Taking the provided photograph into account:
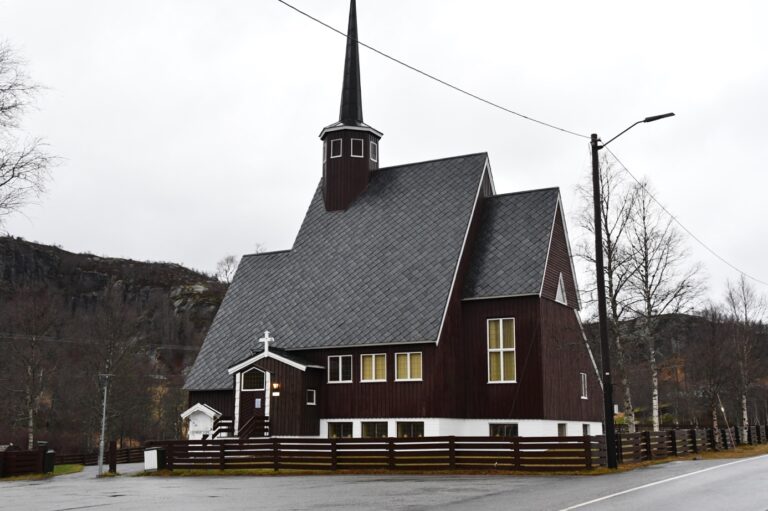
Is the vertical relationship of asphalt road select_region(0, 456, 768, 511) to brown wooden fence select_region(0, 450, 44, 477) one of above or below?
above

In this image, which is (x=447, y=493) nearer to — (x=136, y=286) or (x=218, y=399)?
(x=218, y=399)

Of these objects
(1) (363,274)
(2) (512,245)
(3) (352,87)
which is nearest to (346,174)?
(3) (352,87)

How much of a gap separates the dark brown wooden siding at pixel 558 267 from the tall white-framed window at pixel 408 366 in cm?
650

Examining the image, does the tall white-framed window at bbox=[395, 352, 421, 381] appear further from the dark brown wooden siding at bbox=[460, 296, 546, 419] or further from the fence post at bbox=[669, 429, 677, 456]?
the fence post at bbox=[669, 429, 677, 456]

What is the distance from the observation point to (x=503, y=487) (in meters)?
18.9

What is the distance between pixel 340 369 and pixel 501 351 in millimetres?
7616

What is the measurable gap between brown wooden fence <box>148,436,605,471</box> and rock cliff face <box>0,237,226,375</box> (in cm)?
10657

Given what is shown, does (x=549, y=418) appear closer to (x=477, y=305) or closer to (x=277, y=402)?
(x=477, y=305)

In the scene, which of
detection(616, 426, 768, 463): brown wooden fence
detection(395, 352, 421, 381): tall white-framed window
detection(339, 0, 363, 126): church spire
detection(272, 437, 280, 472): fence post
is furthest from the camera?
detection(339, 0, 363, 126): church spire

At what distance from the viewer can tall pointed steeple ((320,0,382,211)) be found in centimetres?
4322

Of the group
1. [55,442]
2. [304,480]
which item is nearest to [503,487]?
[304,480]

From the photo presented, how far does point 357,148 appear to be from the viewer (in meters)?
43.4

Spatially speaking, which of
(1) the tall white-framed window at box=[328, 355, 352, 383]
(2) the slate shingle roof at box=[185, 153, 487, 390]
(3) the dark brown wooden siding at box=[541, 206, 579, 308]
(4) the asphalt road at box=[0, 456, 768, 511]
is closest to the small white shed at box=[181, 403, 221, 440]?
(2) the slate shingle roof at box=[185, 153, 487, 390]

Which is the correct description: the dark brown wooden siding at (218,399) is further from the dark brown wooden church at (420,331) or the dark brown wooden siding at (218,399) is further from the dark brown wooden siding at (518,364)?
the dark brown wooden siding at (518,364)
